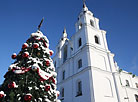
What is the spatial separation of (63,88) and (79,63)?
5879 millimetres

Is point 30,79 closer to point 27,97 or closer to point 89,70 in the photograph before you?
point 27,97

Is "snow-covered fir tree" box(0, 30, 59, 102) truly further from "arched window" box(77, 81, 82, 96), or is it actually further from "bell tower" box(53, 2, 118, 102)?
"arched window" box(77, 81, 82, 96)

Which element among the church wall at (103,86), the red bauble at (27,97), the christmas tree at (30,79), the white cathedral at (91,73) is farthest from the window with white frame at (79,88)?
the red bauble at (27,97)

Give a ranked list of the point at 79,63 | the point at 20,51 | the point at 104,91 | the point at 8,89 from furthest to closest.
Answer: the point at 79,63 < the point at 104,91 < the point at 20,51 < the point at 8,89

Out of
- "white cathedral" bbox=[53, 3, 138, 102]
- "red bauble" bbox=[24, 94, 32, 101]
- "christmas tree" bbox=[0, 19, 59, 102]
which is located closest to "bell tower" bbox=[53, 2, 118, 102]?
"white cathedral" bbox=[53, 3, 138, 102]

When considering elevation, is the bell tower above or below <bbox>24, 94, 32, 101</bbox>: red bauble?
above

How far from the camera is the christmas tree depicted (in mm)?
4129

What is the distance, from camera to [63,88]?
822 inches

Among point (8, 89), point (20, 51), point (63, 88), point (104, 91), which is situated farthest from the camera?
point (63, 88)

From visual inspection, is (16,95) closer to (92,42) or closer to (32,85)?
(32,85)

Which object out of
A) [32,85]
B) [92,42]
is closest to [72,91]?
[92,42]

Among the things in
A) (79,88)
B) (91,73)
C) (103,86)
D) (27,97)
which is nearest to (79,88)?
(79,88)

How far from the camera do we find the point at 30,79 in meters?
4.53

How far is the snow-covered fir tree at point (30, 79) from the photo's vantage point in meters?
4.13
